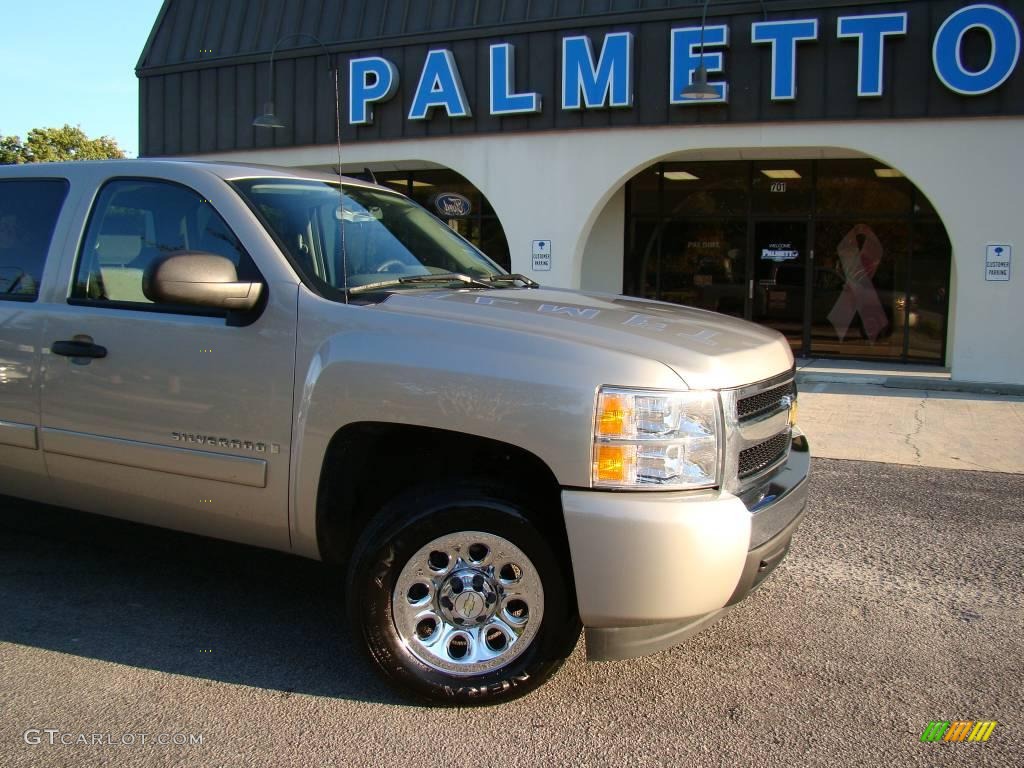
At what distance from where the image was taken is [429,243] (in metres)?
4.40

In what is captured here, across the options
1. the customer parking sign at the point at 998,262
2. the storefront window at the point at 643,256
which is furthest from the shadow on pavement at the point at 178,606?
the storefront window at the point at 643,256

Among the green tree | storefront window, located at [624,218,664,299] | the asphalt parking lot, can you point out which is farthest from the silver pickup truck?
the green tree

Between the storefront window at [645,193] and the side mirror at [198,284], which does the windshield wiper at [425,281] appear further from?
the storefront window at [645,193]

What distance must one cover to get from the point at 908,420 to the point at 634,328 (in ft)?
23.4

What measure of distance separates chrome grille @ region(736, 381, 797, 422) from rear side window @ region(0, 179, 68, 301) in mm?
3081

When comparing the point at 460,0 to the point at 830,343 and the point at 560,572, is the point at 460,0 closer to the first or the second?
the point at 830,343

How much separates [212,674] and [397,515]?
3.32ft

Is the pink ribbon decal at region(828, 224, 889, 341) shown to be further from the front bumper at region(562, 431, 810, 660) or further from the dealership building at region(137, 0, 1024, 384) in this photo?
the front bumper at region(562, 431, 810, 660)

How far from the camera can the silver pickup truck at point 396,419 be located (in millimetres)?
2959

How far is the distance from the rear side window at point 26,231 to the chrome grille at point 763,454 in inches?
123

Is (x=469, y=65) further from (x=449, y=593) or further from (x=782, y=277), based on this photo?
(x=449, y=593)

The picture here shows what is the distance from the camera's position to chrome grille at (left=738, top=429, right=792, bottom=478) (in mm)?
3211

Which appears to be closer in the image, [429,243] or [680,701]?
[680,701]

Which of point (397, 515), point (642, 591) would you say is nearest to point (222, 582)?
point (397, 515)
